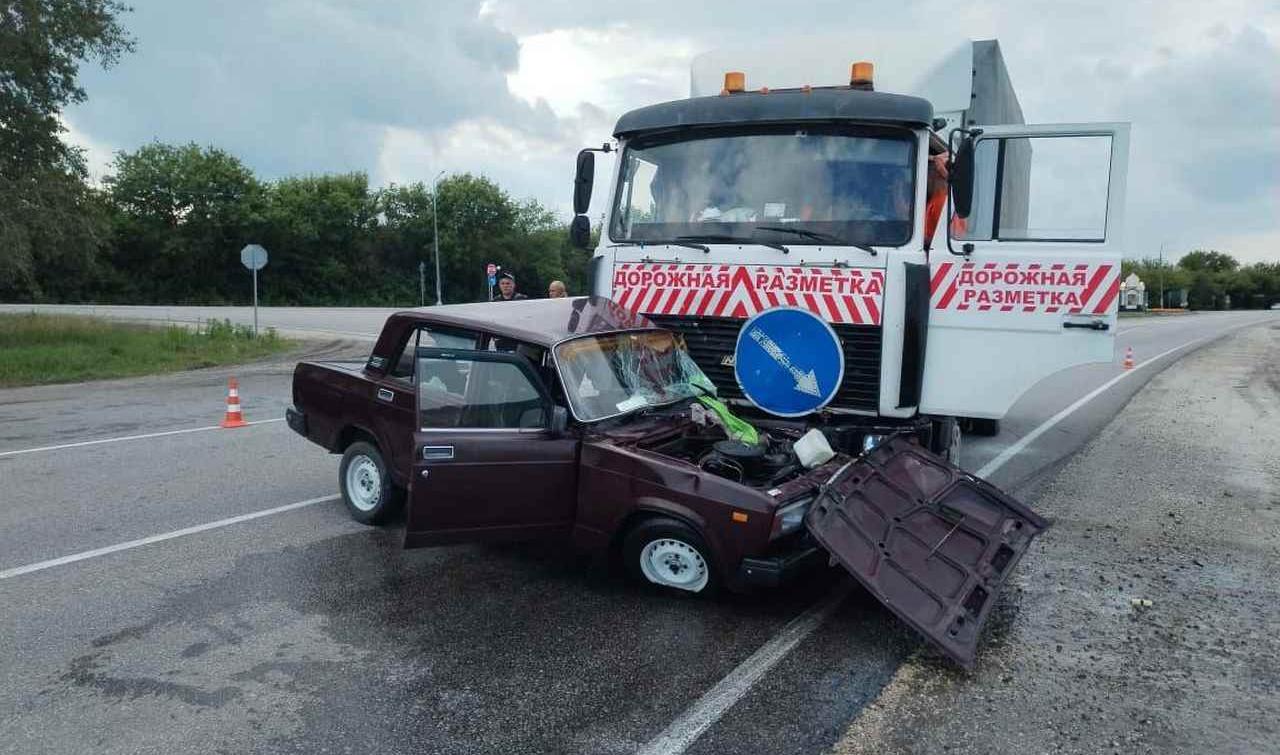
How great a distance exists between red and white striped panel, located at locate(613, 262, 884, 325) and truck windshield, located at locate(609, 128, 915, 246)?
0.22 m

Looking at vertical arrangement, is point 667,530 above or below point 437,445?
below

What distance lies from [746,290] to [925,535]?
6.63 ft

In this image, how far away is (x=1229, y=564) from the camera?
539cm

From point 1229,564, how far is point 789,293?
10.4 feet

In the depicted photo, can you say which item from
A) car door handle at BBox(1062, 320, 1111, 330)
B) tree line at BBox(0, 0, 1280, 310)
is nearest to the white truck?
car door handle at BBox(1062, 320, 1111, 330)

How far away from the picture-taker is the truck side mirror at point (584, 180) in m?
6.61

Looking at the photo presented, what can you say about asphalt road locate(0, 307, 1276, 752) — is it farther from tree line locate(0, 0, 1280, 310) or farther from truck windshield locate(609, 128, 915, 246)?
tree line locate(0, 0, 1280, 310)

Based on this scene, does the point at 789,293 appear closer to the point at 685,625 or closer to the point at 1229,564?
the point at 685,625

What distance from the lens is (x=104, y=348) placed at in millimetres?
19312

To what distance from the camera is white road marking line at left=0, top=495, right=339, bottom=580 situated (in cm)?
517

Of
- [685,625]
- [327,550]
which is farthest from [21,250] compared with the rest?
[685,625]

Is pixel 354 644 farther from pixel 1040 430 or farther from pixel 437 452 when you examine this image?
pixel 1040 430

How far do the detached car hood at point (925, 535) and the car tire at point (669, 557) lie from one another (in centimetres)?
62

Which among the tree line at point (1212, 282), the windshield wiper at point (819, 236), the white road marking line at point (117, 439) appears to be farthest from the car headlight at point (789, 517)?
the tree line at point (1212, 282)
